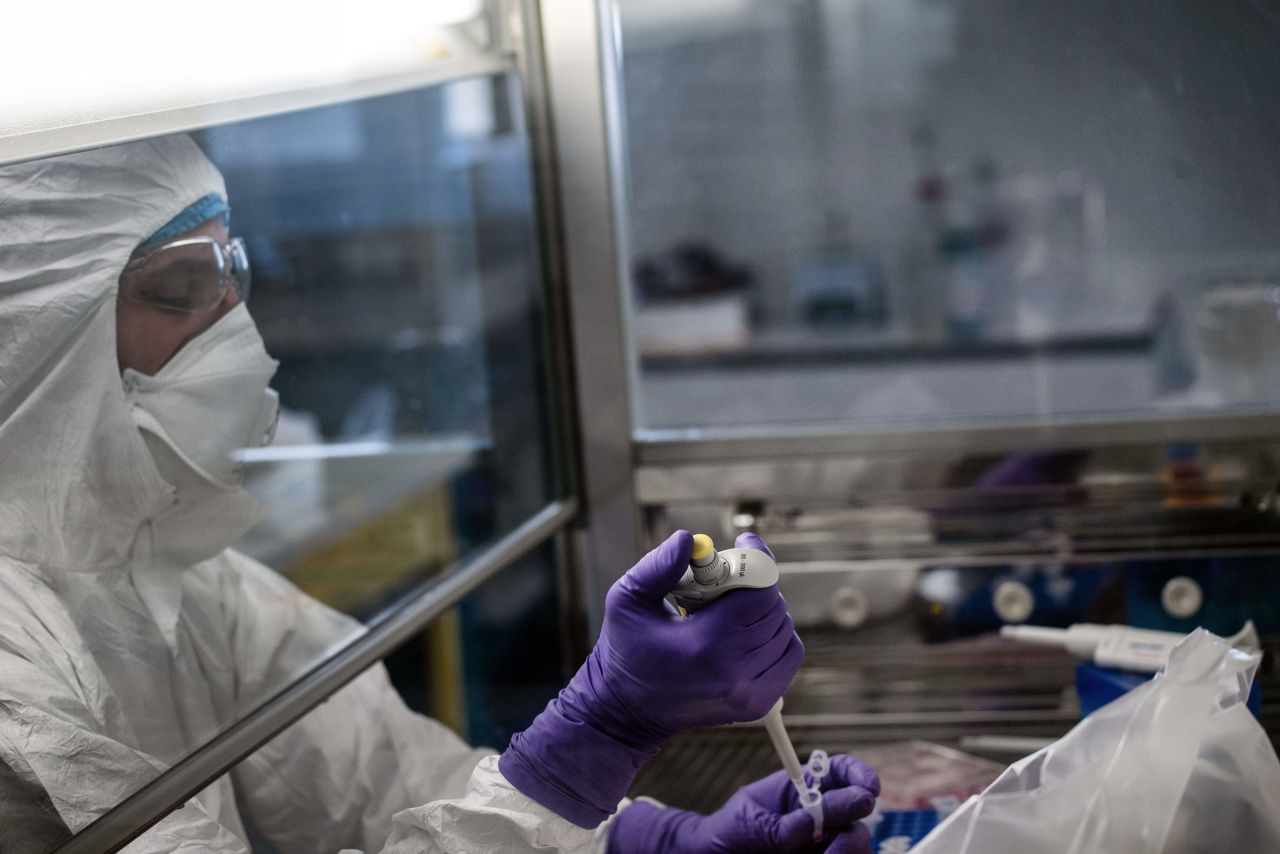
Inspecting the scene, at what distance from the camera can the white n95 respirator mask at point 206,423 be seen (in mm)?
899

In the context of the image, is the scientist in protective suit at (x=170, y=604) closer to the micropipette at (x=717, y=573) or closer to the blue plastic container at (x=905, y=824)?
the micropipette at (x=717, y=573)

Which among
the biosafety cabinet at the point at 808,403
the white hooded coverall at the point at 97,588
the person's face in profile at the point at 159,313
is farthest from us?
the biosafety cabinet at the point at 808,403

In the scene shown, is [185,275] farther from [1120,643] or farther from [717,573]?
[1120,643]

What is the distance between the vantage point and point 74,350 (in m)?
0.82

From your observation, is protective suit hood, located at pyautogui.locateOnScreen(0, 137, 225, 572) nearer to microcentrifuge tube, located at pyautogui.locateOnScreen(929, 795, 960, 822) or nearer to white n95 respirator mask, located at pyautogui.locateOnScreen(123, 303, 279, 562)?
white n95 respirator mask, located at pyautogui.locateOnScreen(123, 303, 279, 562)

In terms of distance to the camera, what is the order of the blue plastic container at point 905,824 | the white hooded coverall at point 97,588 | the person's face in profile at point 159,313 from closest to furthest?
the white hooded coverall at point 97,588, the person's face in profile at point 159,313, the blue plastic container at point 905,824

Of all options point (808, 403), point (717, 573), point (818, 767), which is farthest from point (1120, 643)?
point (808, 403)

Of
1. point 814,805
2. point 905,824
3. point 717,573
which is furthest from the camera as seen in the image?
point 905,824

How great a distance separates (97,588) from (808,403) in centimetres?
114

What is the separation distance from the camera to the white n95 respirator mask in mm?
899

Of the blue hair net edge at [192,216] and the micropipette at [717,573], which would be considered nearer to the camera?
the micropipette at [717,573]

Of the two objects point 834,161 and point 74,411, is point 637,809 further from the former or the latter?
point 834,161

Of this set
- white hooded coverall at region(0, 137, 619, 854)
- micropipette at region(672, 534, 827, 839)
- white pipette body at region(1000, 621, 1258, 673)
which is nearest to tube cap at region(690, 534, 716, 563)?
micropipette at region(672, 534, 827, 839)

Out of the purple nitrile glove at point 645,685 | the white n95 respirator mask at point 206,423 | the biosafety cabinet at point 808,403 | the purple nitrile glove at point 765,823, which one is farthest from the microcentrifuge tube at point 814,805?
the white n95 respirator mask at point 206,423
